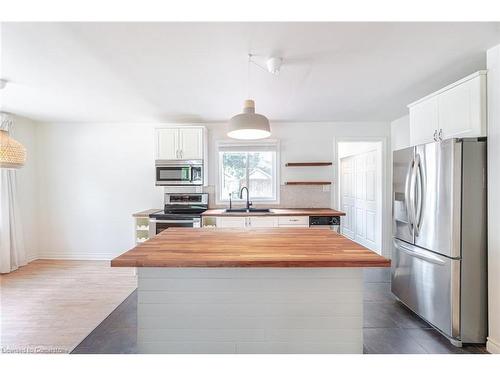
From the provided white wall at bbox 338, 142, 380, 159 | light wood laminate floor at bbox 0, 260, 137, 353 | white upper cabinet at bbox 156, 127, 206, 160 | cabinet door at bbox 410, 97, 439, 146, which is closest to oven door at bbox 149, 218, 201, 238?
light wood laminate floor at bbox 0, 260, 137, 353

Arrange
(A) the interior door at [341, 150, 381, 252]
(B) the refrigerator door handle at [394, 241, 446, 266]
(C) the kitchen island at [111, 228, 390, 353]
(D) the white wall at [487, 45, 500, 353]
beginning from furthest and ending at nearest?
(A) the interior door at [341, 150, 381, 252] < (B) the refrigerator door handle at [394, 241, 446, 266] < (D) the white wall at [487, 45, 500, 353] < (C) the kitchen island at [111, 228, 390, 353]

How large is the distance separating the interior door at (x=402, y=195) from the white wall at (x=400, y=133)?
1.39m

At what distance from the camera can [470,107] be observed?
2.10m

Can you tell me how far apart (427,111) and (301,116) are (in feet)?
5.78

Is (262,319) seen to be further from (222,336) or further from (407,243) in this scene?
(407,243)

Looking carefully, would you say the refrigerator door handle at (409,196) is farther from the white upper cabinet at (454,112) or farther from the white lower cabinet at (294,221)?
the white lower cabinet at (294,221)

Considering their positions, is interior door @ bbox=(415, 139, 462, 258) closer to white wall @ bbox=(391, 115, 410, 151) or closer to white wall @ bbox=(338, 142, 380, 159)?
white wall @ bbox=(391, 115, 410, 151)

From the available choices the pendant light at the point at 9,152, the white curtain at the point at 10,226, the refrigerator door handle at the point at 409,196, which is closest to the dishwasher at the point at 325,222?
the refrigerator door handle at the point at 409,196

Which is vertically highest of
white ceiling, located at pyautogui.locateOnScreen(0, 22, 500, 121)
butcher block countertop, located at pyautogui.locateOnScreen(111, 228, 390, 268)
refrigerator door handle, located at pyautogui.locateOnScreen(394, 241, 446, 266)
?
white ceiling, located at pyautogui.locateOnScreen(0, 22, 500, 121)

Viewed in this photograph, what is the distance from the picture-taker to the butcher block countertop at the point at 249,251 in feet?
4.44

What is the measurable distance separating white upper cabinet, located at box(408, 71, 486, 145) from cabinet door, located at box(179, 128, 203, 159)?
285 cm

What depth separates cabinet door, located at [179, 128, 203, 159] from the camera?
157 inches
